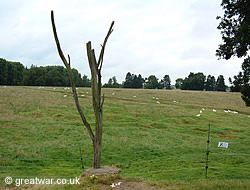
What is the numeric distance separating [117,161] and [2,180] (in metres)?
6.49

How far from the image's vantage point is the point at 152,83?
11806 centimetres

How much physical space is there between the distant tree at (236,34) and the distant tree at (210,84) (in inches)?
4087

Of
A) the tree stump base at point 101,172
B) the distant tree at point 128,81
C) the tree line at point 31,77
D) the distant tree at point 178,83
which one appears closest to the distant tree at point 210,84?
the distant tree at point 178,83

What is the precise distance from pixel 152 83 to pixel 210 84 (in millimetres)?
27010

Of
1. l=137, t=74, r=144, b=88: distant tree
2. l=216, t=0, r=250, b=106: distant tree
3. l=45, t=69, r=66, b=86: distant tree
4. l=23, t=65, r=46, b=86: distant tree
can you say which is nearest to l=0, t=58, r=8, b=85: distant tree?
l=23, t=65, r=46, b=86: distant tree

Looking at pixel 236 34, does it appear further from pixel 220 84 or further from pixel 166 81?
pixel 166 81

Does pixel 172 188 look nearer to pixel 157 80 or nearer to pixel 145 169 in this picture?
pixel 145 169

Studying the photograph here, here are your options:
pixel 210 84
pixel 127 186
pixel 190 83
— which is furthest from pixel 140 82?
pixel 127 186

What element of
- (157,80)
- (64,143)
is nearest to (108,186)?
(64,143)

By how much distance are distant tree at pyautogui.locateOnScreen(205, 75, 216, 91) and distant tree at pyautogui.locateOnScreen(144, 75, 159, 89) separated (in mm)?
23540

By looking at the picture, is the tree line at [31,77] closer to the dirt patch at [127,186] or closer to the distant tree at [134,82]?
the distant tree at [134,82]

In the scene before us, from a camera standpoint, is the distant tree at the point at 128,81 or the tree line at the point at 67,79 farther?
the distant tree at the point at 128,81

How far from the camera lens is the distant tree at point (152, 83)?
111 metres

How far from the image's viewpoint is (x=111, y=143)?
16828 mm
